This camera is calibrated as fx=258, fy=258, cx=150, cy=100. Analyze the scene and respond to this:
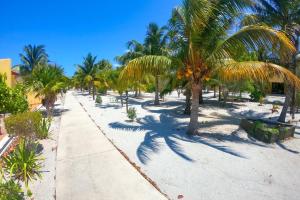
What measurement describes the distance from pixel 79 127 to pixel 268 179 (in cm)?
895

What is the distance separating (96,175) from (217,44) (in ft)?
20.8

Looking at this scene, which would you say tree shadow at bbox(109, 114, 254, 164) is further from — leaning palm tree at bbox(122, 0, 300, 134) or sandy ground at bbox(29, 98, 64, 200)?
sandy ground at bbox(29, 98, 64, 200)

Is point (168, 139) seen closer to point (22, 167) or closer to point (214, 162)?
point (214, 162)

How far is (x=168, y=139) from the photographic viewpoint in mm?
9969

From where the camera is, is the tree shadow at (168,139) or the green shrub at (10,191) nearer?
the green shrub at (10,191)

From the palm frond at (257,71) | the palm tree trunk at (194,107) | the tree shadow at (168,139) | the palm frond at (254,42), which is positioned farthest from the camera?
the palm tree trunk at (194,107)

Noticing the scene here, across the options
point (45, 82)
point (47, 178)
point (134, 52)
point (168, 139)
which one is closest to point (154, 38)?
point (134, 52)

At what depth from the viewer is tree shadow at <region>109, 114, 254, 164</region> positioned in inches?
326

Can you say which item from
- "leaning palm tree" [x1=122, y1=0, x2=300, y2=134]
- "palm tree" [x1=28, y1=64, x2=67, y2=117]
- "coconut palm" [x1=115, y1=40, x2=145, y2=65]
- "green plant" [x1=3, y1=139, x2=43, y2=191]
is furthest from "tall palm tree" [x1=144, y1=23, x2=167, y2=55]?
"green plant" [x1=3, y1=139, x2=43, y2=191]

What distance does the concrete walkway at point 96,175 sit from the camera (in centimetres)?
536

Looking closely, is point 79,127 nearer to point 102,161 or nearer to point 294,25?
point 102,161

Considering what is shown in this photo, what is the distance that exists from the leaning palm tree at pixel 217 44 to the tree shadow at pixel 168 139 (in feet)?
5.55

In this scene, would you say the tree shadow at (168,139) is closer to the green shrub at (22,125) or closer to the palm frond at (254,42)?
the palm frond at (254,42)

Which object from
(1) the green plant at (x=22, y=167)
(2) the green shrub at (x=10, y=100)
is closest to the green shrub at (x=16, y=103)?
(2) the green shrub at (x=10, y=100)
